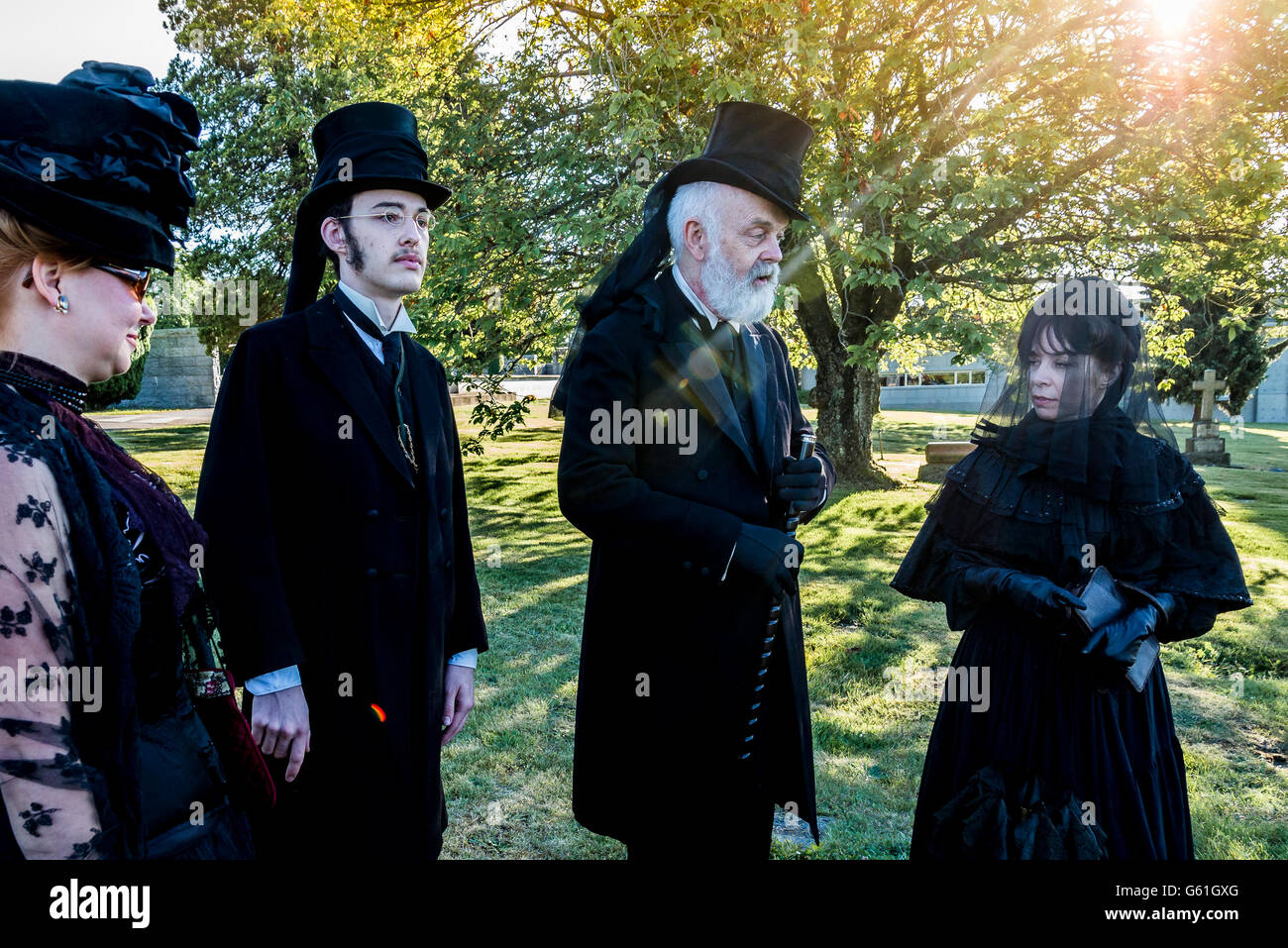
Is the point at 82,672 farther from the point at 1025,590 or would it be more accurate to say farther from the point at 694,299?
the point at 1025,590

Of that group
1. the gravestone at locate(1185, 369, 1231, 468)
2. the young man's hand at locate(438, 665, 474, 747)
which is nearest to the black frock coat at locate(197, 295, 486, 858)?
the young man's hand at locate(438, 665, 474, 747)

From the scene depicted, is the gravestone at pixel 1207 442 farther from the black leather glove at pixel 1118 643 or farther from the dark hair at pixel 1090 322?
the black leather glove at pixel 1118 643

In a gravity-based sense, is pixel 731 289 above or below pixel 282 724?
above

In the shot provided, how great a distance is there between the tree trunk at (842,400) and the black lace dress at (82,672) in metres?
12.4

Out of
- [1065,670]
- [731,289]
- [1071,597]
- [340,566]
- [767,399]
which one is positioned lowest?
[1065,670]

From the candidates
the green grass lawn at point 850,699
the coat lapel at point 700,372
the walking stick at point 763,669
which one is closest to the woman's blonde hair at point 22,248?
the coat lapel at point 700,372

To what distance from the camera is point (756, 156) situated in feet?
8.40

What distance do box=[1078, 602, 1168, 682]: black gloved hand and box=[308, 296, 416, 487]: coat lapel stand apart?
6.87ft

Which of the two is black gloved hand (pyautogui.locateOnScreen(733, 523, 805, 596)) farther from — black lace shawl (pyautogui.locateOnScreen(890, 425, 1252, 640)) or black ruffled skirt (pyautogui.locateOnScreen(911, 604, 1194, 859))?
black ruffled skirt (pyautogui.locateOnScreen(911, 604, 1194, 859))

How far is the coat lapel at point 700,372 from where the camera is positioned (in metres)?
2.44

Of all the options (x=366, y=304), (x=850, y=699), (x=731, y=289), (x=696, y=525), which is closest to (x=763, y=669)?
(x=696, y=525)

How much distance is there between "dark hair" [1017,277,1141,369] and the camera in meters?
2.69

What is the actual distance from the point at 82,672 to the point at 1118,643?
2.60 metres

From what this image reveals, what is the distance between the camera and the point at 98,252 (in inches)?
62.5
